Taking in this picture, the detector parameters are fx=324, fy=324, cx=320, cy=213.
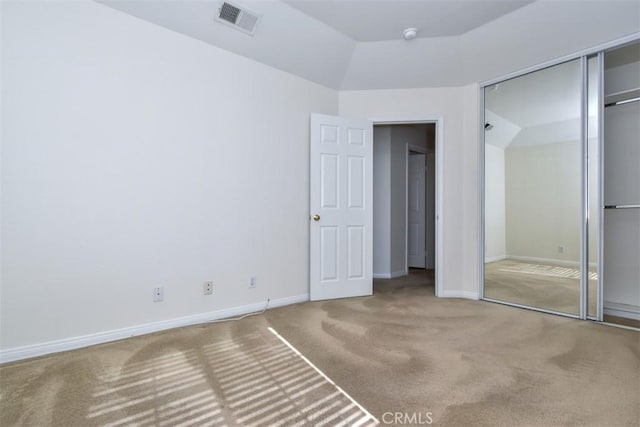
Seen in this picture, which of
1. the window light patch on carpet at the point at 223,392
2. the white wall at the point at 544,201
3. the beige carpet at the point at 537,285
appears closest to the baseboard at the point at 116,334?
the window light patch on carpet at the point at 223,392

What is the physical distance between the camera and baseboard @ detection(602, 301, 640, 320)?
9.68 feet

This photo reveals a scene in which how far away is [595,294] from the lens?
2912 millimetres

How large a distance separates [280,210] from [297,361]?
66.0 inches

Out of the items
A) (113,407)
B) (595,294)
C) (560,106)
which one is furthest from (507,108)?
(113,407)

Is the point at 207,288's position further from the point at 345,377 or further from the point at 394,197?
the point at 394,197

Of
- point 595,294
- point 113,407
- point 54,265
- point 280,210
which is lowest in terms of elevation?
point 113,407

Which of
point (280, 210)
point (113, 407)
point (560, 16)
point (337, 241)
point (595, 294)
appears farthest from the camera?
point (337, 241)

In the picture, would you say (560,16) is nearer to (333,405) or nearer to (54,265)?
(333,405)

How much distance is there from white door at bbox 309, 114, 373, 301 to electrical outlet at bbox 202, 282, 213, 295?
111 cm

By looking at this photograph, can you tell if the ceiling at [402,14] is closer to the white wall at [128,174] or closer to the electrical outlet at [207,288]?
the white wall at [128,174]

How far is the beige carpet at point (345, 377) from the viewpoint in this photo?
5.08ft

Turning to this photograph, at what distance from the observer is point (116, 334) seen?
2.46 metres

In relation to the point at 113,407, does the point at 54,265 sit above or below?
above

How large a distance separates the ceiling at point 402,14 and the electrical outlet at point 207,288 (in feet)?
8.37
